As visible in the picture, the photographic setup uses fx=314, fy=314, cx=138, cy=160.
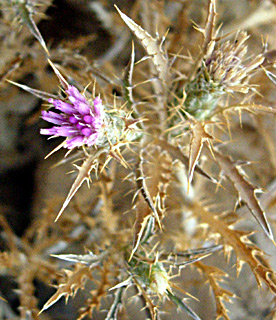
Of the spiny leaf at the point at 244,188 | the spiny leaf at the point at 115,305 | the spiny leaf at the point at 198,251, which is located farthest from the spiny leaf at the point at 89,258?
the spiny leaf at the point at 244,188

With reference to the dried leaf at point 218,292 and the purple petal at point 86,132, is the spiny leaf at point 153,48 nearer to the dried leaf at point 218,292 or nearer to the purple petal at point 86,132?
the purple petal at point 86,132

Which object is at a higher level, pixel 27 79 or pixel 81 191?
pixel 27 79

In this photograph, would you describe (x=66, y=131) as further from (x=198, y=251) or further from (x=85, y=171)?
(x=198, y=251)

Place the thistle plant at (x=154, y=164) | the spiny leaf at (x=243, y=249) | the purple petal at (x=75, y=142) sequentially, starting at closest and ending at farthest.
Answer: the purple petal at (x=75, y=142)
the thistle plant at (x=154, y=164)
the spiny leaf at (x=243, y=249)

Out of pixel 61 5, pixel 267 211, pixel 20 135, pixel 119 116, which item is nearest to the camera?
pixel 119 116

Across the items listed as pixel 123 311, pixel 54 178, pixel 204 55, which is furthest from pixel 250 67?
pixel 54 178

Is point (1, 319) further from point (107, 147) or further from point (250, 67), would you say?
point (250, 67)
